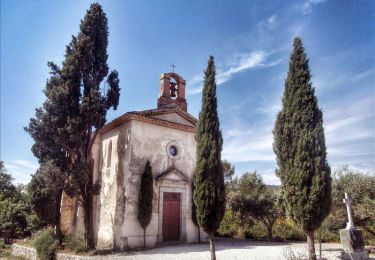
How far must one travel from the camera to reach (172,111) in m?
18.2

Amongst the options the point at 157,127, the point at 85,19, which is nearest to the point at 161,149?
the point at 157,127

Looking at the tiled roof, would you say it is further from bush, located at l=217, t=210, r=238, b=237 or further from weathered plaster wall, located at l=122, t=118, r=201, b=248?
bush, located at l=217, t=210, r=238, b=237

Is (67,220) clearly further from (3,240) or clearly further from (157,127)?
(157,127)

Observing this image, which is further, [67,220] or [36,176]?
[67,220]

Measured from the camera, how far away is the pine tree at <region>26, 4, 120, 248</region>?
14.4m

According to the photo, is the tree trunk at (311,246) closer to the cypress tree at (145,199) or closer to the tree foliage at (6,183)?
the cypress tree at (145,199)

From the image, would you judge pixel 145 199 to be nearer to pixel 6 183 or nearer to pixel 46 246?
pixel 46 246

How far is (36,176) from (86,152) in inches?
134

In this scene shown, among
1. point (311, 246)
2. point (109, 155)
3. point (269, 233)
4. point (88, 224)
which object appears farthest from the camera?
point (269, 233)

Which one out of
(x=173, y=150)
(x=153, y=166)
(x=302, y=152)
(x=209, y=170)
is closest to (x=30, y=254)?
(x=153, y=166)

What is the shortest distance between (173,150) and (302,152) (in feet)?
31.5

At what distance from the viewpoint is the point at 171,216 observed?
16609 mm

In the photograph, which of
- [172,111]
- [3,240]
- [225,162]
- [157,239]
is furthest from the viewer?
[225,162]

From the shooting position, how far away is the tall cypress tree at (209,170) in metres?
9.98
